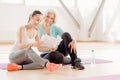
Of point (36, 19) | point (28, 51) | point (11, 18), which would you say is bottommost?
point (28, 51)

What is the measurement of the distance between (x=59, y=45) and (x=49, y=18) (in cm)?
39

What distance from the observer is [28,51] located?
10.5 ft

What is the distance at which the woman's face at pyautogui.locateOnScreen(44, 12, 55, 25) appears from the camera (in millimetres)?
3479

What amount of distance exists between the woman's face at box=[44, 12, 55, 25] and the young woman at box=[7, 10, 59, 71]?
163 millimetres

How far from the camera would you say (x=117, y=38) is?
9188mm

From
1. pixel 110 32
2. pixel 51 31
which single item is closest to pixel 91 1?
pixel 110 32

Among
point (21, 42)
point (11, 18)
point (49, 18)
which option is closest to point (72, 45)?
point (49, 18)

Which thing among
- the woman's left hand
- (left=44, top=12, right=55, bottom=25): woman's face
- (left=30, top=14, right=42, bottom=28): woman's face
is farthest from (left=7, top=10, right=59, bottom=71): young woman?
the woman's left hand

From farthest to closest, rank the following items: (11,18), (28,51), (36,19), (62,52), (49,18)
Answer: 1. (11,18)
2. (62,52)
3. (49,18)
4. (36,19)
5. (28,51)

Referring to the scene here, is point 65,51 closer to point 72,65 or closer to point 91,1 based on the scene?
point 72,65

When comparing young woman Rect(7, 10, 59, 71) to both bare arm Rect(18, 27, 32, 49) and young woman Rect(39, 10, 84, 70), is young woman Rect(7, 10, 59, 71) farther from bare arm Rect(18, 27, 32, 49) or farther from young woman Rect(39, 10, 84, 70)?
young woman Rect(39, 10, 84, 70)

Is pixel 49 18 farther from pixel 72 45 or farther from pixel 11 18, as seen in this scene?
pixel 11 18

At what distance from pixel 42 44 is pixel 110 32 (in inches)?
250

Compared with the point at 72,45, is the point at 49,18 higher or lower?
higher
